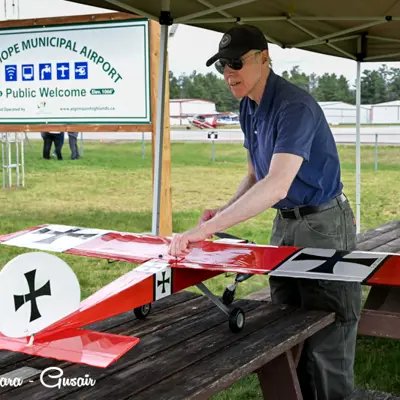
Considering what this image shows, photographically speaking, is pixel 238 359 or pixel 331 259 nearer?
pixel 238 359

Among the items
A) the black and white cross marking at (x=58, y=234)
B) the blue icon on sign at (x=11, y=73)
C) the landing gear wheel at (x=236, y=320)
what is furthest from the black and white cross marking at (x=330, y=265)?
the blue icon on sign at (x=11, y=73)

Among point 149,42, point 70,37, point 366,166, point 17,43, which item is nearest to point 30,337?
point 149,42

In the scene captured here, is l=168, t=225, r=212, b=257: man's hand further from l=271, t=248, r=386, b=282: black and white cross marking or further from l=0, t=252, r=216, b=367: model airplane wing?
l=0, t=252, r=216, b=367: model airplane wing

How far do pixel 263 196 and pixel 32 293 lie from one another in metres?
1.01

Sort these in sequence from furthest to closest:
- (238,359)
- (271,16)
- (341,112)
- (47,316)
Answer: (341,112) < (271,16) < (238,359) < (47,316)

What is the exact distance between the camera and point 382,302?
4.63m

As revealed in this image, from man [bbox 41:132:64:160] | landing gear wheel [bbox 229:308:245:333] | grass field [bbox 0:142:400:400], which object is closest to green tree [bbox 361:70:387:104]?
grass field [bbox 0:142:400:400]

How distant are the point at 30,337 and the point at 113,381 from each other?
0.33 meters

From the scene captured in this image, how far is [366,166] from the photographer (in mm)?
17219

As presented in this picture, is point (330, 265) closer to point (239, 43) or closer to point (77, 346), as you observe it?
point (239, 43)

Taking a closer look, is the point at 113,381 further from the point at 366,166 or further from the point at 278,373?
the point at 366,166

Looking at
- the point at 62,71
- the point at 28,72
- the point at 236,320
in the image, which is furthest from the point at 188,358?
the point at 28,72

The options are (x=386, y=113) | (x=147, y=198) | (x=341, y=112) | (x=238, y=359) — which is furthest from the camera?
(x=386, y=113)

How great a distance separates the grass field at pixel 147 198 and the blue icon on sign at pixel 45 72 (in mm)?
2165
